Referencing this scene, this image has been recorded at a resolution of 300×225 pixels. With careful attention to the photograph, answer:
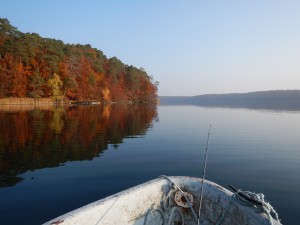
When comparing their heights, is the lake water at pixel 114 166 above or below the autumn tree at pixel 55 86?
below

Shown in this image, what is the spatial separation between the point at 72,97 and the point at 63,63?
11547 mm

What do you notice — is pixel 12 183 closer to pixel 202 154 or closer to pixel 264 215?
pixel 264 215

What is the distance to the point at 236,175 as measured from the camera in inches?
368

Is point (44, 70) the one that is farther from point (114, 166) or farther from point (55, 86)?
point (114, 166)

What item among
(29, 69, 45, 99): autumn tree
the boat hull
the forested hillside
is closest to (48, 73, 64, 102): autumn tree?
the forested hillside

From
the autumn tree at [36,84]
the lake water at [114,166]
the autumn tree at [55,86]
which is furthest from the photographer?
the autumn tree at [55,86]

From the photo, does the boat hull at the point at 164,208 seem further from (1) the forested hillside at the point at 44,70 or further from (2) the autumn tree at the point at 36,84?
(2) the autumn tree at the point at 36,84

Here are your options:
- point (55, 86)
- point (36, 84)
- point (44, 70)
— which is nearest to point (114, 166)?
point (36, 84)

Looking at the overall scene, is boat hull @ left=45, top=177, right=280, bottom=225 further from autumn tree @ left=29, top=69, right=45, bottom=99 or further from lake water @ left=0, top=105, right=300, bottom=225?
autumn tree @ left=29, top=69, right=45, bottom=99

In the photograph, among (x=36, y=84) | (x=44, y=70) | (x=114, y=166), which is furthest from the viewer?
(x=44, y=70)

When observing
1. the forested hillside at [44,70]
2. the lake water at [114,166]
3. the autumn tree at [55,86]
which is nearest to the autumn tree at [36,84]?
the forested hillside at [44,70]

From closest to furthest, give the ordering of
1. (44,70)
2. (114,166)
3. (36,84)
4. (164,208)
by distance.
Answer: (164,208) < (114,166) < (36,84) < (44,70)

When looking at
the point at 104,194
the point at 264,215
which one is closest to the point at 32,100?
the point at 104,194

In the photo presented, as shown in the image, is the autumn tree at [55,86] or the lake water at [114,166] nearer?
the lake water at [114,166]
